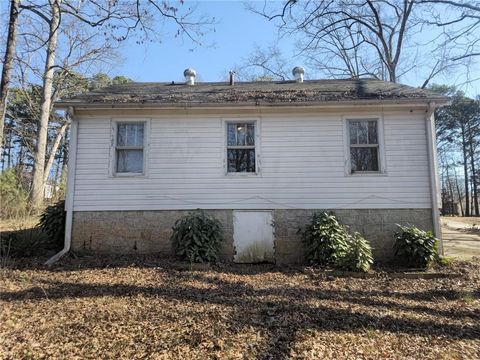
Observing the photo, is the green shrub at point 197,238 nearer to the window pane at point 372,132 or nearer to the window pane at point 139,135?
A: the window pane at point 139,135

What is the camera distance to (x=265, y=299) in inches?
204

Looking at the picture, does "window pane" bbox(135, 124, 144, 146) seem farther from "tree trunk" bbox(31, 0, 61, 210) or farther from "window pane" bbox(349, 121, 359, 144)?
"tree trunk" bbox(31, 0, 61, 210)

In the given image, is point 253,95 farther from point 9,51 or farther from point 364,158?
point 9,51

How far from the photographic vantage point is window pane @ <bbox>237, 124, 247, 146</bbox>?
8.36m

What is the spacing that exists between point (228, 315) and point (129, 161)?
5141 mm

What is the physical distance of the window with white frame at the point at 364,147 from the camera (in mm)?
8211

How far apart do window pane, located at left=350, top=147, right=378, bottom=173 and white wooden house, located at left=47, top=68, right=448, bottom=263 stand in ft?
0.08

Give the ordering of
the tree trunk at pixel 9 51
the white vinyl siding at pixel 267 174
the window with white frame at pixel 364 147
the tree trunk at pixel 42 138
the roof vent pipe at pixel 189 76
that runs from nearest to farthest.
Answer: the tree trunk at pixel 9 51 < the white vinyl siding at pixel 267 174 < the window with white frame at pixel 364 147 < the roof vent pipe at pixel 189 76 < the tree trunk at pixel 42 138

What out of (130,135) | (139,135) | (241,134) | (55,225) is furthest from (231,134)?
(55,225)

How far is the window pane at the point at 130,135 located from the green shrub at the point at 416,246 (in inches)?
258

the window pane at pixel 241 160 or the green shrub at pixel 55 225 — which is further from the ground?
the window pane at pixel 241 160

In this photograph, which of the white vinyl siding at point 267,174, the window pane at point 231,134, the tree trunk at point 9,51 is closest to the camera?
the tree trunk at point 9,51

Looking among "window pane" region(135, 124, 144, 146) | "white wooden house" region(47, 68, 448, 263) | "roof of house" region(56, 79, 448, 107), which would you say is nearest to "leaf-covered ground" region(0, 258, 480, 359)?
"white wooden house" region(47, 68, 448, 263)

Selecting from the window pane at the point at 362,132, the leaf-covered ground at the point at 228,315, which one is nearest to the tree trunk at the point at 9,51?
the leaf-covered ground at the point at 228,315
